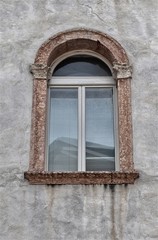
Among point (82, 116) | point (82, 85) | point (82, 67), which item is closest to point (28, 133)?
point (82, 116)

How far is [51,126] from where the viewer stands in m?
7.29

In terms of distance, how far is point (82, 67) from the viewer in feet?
25.4

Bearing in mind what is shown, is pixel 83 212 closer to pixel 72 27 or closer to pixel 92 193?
pixel 92 193

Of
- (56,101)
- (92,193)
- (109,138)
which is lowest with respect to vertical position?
(92,193)

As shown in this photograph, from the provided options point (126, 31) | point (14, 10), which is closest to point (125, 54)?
point (126, 31)

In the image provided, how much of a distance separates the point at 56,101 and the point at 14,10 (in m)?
1.45

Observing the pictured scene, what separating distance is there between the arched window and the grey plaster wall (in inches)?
4.8

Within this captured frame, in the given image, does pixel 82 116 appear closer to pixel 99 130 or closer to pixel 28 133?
pixel 99 130

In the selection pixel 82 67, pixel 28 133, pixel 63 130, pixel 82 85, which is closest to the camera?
pixel 28 133

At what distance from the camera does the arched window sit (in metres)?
6.71

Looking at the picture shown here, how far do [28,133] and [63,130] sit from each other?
55cm

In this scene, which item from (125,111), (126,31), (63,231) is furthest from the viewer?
(126,31)

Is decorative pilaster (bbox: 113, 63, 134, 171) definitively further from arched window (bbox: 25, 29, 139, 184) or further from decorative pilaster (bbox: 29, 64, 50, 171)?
decorative pilaster (bbox: 29, 64, 50, 171)

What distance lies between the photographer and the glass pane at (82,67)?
7664mm
